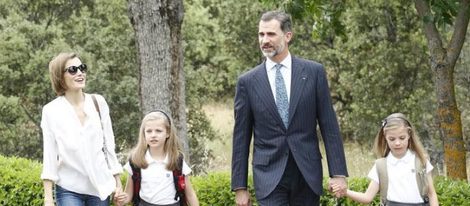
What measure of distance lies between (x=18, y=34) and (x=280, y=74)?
12.9 meters

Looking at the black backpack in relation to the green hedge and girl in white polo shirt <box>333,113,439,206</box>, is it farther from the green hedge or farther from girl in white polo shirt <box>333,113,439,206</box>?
the green hedge

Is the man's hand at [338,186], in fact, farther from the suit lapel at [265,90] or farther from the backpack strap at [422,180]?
the backpack strap at [422,180]

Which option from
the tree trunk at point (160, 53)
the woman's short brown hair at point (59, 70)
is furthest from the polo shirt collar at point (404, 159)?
the tree trunk at point (160, 53)

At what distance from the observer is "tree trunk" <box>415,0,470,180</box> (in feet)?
28.6

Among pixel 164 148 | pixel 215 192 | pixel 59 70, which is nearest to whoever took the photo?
pixel 59 70

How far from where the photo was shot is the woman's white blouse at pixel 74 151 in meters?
5.33

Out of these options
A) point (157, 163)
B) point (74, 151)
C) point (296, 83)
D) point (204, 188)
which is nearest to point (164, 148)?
point (157, 163)

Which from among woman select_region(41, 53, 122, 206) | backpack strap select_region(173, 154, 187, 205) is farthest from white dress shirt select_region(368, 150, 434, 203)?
woman select_region(41, 53, 122, 206)

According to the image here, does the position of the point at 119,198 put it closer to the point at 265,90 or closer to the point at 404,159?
the point at 265,90

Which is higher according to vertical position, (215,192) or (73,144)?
(73,144)

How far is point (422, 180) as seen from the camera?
5.62m

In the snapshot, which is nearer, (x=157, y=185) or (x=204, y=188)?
(x=157, y=185)

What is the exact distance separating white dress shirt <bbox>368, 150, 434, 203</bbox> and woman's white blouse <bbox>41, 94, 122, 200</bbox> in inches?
76.4

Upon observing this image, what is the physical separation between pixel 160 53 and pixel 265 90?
393 centimetres
